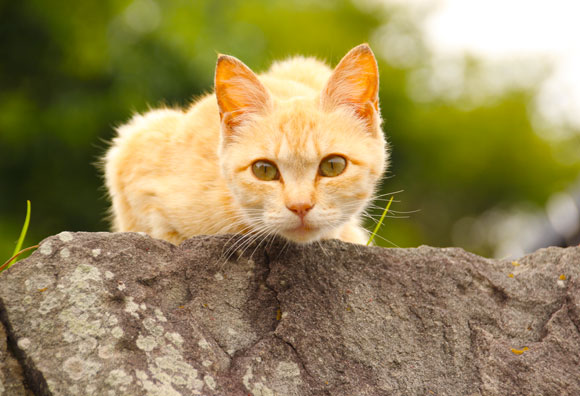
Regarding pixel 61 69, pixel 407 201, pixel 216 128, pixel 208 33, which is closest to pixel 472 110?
pixel 407 201

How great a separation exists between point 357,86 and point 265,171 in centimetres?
63

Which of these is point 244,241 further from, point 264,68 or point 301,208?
point 264,68

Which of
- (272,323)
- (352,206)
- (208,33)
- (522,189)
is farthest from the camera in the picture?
(522,189)

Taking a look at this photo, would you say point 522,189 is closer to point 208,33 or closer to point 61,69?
point 208,33

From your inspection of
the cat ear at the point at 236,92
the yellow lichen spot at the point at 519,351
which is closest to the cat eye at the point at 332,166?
the cat ear at the point at 236,92

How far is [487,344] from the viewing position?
266 cm

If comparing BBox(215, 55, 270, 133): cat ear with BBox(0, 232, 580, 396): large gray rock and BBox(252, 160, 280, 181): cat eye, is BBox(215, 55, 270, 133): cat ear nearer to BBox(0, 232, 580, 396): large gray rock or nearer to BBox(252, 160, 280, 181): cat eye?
BBox(252, 160, 280, 181): cat eye

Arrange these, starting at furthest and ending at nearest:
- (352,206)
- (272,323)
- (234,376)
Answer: (352,206) < (272,323) < (234,376)

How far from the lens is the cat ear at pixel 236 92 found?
3.09 m

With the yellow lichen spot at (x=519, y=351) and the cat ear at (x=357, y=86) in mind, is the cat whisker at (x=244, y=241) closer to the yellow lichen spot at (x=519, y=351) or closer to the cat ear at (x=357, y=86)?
the cat ear at (x=357, y=86)

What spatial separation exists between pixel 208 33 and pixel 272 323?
35.8 ft

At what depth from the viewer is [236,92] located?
318 centimetres

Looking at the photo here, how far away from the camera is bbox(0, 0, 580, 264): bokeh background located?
11.7 metres

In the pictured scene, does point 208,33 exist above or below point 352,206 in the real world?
above
